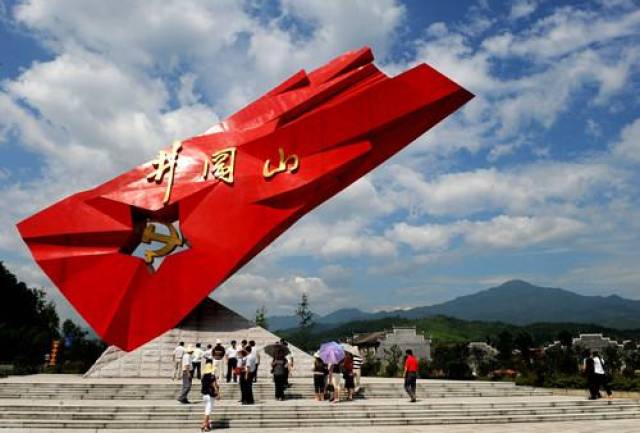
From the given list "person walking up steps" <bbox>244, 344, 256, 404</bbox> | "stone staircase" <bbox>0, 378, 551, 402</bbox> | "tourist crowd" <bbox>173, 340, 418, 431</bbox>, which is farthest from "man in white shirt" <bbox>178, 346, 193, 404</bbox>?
"person walking up steps" <bbox>244, 344, 256, 404</bbox>

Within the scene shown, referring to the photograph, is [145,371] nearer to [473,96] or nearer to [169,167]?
[169,167]

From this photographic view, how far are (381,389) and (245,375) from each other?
3.66 m

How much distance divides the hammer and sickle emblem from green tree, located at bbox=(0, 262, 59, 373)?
7.34 m

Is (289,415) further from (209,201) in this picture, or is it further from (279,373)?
(209,201)

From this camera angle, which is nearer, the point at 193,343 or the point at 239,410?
the point at 239,410

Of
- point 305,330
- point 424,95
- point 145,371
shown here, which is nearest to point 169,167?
point 145,371

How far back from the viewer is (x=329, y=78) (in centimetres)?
1691

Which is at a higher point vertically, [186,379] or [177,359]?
[177,359]

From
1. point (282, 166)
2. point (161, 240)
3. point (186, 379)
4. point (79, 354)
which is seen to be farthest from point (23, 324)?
point (186, 379)

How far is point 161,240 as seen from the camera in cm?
1550

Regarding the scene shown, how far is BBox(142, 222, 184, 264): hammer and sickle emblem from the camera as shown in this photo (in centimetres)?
1520

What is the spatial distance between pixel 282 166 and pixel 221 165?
1703mm

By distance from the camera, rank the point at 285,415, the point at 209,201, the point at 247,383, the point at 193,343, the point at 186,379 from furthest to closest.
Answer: the point at 209,201
the point at 193,343
the point at 247,383
the point at 186,379
the point at 285,415

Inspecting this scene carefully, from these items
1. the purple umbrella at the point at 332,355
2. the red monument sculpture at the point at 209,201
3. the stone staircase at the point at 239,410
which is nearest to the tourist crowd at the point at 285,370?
the purple umbrella at the point at 332,355
